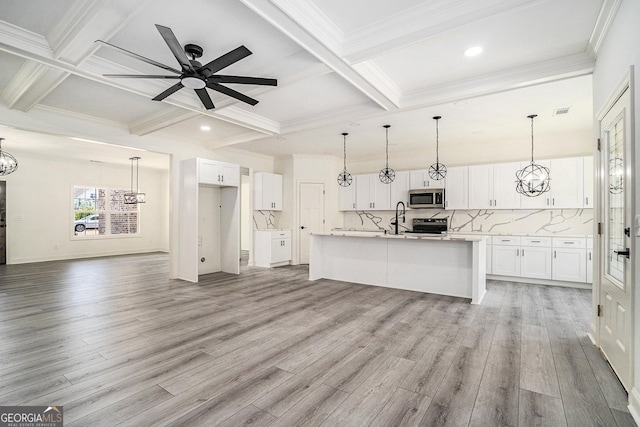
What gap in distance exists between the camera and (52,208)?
8.62 meters

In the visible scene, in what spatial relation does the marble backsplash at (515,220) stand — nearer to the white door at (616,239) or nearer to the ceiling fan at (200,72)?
the white door at (616,239)

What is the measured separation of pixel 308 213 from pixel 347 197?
1.14 meters

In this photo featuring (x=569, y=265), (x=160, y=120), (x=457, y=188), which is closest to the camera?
(x=160, y=120)

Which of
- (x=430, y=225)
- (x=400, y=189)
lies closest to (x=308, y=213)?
(x=400, y=189)

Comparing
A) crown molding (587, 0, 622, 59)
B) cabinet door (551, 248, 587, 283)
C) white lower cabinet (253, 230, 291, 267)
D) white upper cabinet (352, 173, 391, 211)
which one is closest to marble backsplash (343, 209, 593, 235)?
white upper cabinet (352, 173, 391, 211)

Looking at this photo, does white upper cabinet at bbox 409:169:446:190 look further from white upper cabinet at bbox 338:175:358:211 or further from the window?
the window

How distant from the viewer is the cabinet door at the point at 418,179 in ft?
23.2

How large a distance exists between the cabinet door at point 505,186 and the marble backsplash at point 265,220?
16.7ft

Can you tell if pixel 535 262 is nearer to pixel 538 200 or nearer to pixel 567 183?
pixel 538 200

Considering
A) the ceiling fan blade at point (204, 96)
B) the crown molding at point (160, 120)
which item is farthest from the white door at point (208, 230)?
the ceiling fan blade at point (204, 96)

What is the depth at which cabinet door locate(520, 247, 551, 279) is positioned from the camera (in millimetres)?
5559

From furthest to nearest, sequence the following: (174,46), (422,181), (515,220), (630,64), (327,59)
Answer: (422,181), (515,220), (327,59), (174,46), (630,64)

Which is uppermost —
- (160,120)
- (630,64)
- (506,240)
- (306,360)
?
(160,120)

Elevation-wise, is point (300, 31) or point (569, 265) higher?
point (300, 31)
